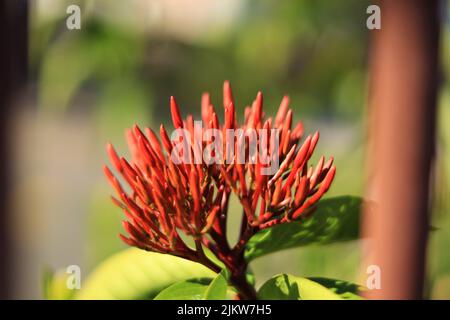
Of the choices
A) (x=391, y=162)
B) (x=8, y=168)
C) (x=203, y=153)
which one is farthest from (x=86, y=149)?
(x=391, y=162)

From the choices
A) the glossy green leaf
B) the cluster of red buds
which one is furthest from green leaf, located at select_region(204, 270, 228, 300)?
the glossy green leaf

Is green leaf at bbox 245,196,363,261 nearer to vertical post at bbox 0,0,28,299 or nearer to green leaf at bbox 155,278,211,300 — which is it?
green leaf at bbox 155,278,211,300

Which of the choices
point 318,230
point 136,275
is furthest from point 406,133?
point 136,275

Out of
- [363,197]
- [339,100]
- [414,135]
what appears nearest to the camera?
[414,135]

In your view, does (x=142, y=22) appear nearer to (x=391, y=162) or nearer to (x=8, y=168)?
(x=8, y=168)

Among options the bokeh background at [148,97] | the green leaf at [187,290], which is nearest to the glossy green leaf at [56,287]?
the bokeh background at [148,97]

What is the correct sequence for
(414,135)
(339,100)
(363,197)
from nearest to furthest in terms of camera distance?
(414,135) → (363,197) → (339,100)

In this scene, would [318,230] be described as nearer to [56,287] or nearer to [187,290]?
[187,290]
